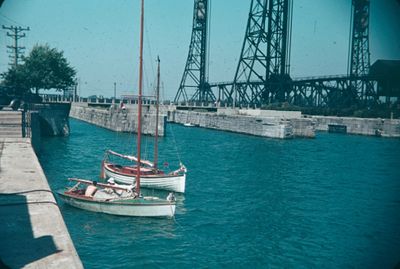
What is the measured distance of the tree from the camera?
55409 millimetres

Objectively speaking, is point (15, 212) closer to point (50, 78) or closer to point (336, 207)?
point (336, 207)

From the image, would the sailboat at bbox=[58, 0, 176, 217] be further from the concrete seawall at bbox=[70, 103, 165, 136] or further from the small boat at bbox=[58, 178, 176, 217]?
the concrete seawall at bbox=[70, 103, 165, 136]

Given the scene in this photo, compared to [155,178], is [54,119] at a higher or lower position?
higher

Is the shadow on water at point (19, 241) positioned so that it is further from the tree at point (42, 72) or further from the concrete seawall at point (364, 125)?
the concrete seawall at point (364, 125)

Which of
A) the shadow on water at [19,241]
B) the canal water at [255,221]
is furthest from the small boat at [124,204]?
the shadow on water at [19,241]

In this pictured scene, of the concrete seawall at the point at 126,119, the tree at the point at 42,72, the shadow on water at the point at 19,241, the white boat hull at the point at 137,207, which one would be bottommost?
the white boat hull at the point at 137,207

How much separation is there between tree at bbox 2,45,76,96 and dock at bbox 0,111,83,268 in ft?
149

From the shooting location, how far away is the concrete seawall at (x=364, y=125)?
7088cm

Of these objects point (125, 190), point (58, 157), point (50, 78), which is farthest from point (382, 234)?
point (50, 78)

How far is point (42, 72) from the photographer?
59.0m

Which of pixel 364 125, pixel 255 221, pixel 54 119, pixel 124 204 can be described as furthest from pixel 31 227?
pixel 364 125

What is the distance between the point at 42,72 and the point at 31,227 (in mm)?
55861

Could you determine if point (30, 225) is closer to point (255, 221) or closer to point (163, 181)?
point (255, 221)

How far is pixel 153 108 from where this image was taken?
78.2 meters
